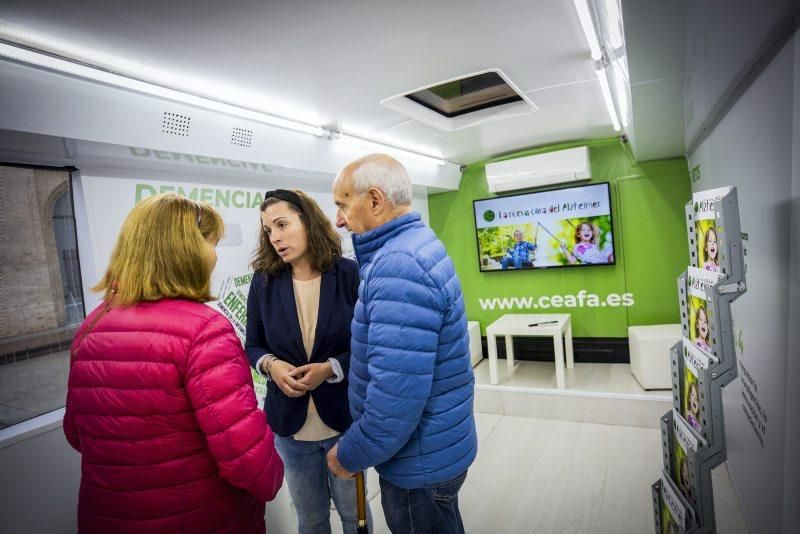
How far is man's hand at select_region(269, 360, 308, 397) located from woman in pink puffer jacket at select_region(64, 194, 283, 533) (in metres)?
0.42

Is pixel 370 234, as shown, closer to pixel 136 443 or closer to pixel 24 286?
pixel 136 443

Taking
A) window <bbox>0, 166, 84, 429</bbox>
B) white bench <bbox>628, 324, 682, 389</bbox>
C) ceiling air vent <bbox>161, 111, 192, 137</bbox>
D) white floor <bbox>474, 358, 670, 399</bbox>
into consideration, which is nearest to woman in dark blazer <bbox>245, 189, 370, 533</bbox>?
ceiling air vent <bbox>161, 111, 192, 137</bbox>

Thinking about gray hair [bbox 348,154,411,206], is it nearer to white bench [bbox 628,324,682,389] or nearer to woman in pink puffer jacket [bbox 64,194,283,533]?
woman in pink puffer jacket [bbox 64,194,283,533]

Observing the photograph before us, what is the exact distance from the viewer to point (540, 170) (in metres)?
4.66

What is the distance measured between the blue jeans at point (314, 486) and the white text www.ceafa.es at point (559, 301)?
12.6 feet

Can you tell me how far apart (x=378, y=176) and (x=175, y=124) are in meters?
1.43

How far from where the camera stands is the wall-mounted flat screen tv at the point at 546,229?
472 cm

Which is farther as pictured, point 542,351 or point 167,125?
point 542,351

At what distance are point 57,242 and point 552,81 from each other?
Answer: 2844 millimetres

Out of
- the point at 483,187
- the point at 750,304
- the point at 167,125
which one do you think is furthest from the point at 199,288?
the point at 483,187

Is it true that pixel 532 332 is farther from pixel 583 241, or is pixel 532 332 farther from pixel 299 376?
pixel 299 376

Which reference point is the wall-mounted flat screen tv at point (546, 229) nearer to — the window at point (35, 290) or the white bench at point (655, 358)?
the white bench at point (655, 358)

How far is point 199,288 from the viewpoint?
1131mm

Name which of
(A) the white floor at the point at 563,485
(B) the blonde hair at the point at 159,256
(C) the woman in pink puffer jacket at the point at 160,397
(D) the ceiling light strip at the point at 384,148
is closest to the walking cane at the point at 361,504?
(C) the woman in pink puffer jacket at the point at 160,397
